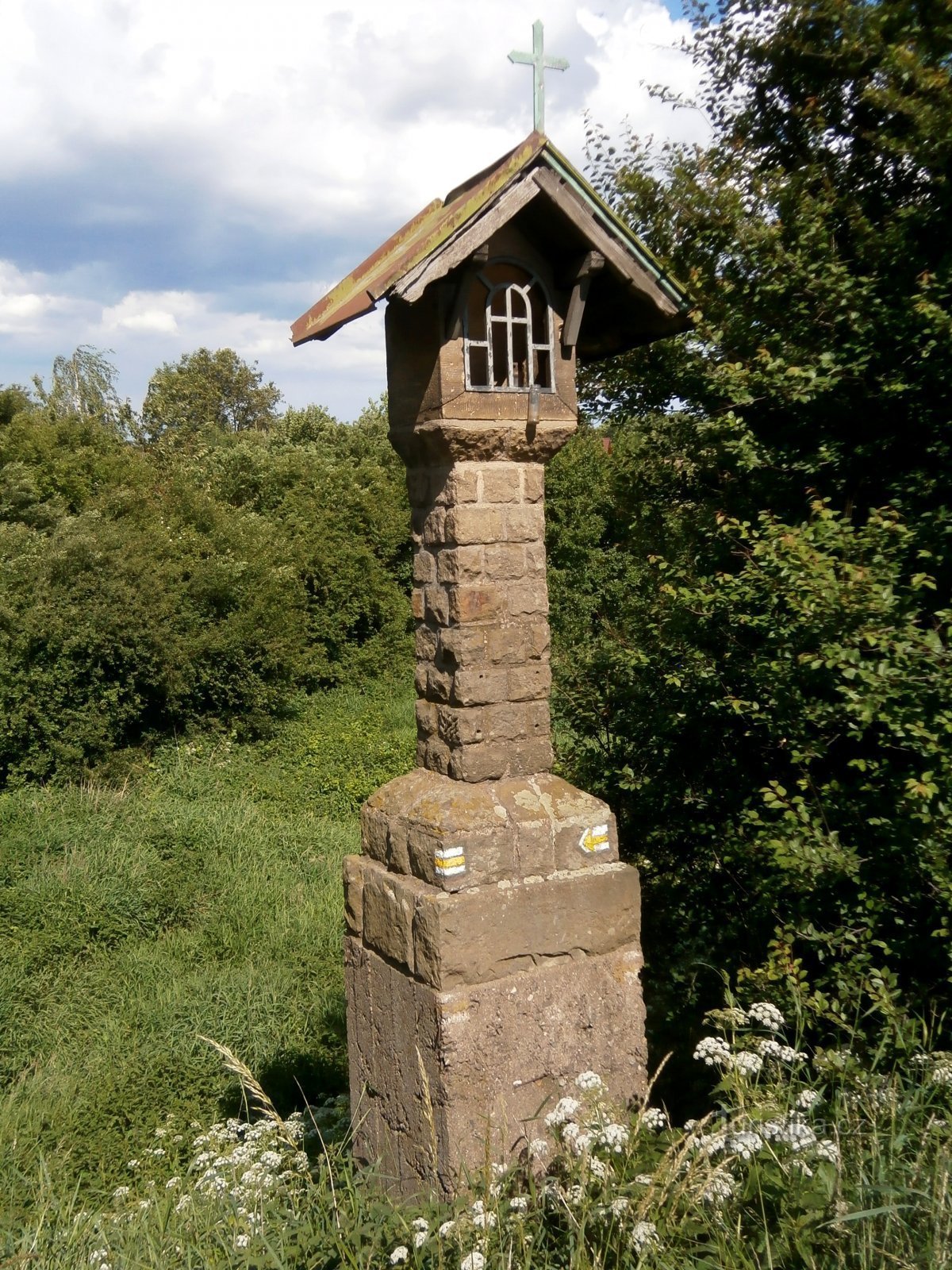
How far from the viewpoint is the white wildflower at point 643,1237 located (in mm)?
2504

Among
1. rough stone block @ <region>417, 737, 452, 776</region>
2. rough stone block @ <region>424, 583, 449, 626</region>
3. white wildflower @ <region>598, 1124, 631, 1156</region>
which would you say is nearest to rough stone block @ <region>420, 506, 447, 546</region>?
rough stone block @ <region>424, 583, 449, 626</region>

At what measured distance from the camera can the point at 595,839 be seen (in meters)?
3.86

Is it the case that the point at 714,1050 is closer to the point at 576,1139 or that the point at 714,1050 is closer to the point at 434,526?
the point at 576,1139

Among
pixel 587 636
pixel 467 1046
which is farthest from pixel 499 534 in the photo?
pixel 587 636

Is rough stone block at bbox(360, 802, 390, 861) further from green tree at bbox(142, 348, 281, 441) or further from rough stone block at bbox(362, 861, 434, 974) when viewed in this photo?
green tree at bbox(142, 348, 281, 441)

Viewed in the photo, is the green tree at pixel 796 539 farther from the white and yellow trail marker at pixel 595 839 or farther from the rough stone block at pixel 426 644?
the rough stone block at pixel 426 644

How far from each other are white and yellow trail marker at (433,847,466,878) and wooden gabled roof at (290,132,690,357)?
6.29 feet

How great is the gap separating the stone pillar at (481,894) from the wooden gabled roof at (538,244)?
1.95 ft

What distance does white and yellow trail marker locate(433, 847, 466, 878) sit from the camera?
3.57m

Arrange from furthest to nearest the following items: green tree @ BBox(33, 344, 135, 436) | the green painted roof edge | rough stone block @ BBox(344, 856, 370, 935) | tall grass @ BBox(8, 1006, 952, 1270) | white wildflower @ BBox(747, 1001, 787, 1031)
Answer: green tree @ BBox(33, 344, 135, 436), rough stone block @ BBox(344, 856, 370, 935), the green painted roof edge, white wildflower @ BBox(747, 1001, 787, 1031), tall grass @ BBox(8, 1006, 952, 1270)

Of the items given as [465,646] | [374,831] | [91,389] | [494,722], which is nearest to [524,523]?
[465,646]

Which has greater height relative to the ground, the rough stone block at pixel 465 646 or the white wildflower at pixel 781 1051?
the rough stone block at pixel 465 646

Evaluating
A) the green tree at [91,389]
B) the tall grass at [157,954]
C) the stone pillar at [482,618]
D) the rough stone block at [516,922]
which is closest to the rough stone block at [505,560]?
the stone pillar at [482,618]

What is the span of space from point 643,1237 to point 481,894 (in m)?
1.29
